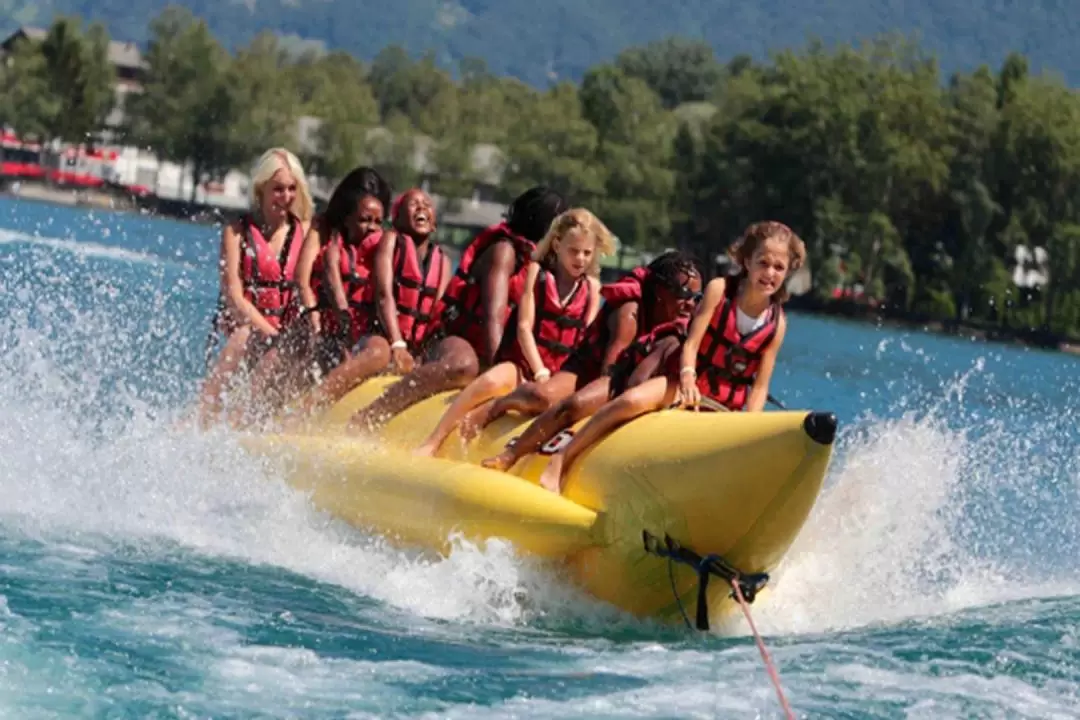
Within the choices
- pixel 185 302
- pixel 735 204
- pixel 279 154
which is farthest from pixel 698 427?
pixel 735 204

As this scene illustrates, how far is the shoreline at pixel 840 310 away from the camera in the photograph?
46.0 meters

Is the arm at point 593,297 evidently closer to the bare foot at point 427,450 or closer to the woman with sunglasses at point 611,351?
the woman with sunglasses at point 611,351

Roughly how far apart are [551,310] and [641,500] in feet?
4.93

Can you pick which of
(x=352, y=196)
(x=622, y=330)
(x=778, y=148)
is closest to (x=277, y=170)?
(x=352, y=196)

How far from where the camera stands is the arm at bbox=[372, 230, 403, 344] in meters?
8.04

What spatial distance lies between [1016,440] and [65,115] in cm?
5681

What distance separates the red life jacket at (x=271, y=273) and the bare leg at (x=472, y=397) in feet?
5.31

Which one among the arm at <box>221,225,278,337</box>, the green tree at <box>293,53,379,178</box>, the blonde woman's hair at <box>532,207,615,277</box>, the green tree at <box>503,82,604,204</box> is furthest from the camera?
the green tree at <box>293,53,379,178</box>

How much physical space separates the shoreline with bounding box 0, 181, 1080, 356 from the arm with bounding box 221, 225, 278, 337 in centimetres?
3031

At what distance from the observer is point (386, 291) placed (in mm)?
8031

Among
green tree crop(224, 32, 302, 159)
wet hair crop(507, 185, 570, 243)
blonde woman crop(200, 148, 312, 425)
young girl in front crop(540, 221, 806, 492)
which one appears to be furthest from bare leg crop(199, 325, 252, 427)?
green tree crop(224, 32, 302, 159)

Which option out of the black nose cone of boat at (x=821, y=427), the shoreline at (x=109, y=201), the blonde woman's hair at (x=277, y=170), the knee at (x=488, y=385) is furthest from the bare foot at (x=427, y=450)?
the shoreline at (x=109, y=201)

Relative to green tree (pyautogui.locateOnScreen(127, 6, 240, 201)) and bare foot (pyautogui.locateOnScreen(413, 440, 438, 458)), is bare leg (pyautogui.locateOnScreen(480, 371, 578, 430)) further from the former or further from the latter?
green tree (pyautogui.locateOnScreen(127, 6, 240, 201))

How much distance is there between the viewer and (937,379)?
93.0 ft
